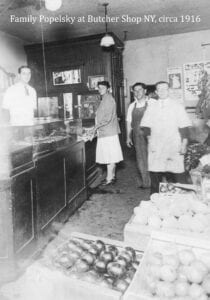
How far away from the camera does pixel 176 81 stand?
8.09 meters

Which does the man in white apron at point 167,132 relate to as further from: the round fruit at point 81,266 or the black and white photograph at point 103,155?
the round fruit at point 81,266

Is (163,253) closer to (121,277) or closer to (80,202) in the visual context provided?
(121,277)

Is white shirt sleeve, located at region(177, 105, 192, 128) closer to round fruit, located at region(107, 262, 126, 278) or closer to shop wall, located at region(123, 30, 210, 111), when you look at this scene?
round fruit, located at region(107, 262, 126, 278)

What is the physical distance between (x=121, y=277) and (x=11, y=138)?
1.55 m

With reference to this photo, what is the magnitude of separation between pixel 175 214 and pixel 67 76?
598cm

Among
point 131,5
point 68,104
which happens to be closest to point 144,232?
point 131,5

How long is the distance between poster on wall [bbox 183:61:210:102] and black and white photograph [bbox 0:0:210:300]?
0.03 meters

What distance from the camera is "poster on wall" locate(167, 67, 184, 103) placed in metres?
8.01

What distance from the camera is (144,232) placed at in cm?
219

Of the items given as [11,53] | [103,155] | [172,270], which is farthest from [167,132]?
[11,53]

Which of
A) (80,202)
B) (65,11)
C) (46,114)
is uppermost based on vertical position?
(65,11)

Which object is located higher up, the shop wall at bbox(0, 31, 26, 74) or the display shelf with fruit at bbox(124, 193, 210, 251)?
the shop wall at bbox(0, 31, 26, 74)

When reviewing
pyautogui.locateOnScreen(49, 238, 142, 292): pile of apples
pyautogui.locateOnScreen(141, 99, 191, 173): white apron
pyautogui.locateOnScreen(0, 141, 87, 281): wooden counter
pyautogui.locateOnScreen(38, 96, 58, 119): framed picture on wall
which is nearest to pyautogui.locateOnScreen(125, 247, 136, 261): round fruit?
Result: pyautogui.locateOnScreen(49, 238, 142, 292): pile of apples

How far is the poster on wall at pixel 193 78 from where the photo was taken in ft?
25.6
